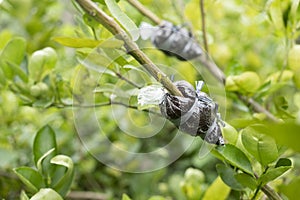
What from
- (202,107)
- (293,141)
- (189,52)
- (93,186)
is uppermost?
(293,141)

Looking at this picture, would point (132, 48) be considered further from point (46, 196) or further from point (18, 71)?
point (18, 71)

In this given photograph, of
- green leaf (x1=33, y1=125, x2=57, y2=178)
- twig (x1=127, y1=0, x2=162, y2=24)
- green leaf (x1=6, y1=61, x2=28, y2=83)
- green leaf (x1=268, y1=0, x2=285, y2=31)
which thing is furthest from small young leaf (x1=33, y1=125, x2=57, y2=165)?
green leaf (x1=268, y1=0, x2=285, y2=31)

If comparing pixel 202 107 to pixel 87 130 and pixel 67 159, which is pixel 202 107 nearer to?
pixel 67 159

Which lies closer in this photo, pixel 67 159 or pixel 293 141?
pixel 293 141

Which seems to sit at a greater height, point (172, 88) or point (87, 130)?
point (172, 88)

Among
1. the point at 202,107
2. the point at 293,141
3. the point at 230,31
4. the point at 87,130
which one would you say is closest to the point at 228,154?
the point at 202,107

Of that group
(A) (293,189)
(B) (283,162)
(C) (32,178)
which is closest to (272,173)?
(B) (283,162)

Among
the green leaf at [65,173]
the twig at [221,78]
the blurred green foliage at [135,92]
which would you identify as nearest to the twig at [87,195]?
the blurred green foliage at [135,92]

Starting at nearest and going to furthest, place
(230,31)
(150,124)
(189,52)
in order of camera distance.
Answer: (150,124)
(189,52)
(230,31)
